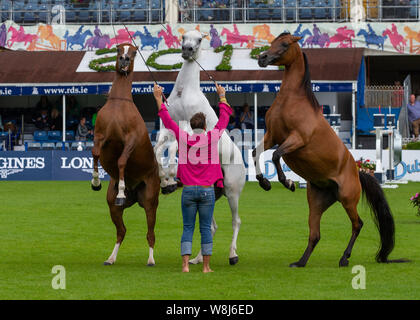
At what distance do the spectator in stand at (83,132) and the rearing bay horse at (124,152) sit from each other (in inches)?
896

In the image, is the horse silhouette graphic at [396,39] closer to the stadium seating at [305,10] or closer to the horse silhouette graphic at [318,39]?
the horse silhouette graphic at [318,39]

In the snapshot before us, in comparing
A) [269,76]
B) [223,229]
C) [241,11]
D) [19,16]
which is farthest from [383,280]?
[19,16]

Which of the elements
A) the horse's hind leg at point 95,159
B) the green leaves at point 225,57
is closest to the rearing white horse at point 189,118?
the horse's hind leg at point 95,159

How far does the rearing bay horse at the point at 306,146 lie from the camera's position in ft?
36.2

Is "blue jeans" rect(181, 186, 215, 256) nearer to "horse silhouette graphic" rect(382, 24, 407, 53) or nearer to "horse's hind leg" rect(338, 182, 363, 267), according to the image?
"horse's hind leg" rect(338, 182, 363, 267)

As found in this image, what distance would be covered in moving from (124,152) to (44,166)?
2126 cm

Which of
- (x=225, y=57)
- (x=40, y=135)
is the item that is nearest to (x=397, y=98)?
(x=225, y=57)

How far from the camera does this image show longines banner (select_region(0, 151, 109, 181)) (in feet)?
104

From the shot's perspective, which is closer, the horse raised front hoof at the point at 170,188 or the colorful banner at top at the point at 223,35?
the horse raised front hoof at the point at 170,188

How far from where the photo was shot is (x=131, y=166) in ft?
37.4

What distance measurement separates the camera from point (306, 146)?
36.2 feet

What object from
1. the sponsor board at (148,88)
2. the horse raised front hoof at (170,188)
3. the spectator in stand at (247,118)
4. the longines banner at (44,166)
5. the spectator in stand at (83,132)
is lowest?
the longines banner at (44,166)

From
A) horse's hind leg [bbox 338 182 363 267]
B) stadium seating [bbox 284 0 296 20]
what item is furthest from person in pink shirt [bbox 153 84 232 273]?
stadium seating [bbox 284 0 296 20]
